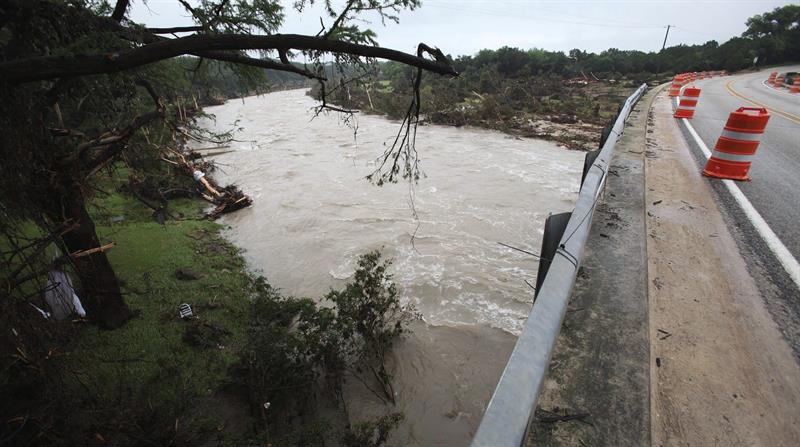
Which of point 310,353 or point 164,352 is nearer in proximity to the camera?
point 310,353

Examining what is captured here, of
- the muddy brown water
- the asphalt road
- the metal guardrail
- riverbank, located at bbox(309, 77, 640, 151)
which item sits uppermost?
the metal guardrail

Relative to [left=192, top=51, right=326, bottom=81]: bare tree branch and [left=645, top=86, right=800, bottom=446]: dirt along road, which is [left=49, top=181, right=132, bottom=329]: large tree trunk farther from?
[left=645, top=86, right=800, bottom=446]: dirt along road

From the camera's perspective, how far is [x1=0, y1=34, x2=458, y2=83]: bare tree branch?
2.34 metres

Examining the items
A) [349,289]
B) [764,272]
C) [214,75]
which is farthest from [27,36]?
[764,272]

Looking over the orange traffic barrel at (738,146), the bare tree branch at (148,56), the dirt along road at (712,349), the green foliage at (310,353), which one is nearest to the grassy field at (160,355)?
the green foliage at (310,353)

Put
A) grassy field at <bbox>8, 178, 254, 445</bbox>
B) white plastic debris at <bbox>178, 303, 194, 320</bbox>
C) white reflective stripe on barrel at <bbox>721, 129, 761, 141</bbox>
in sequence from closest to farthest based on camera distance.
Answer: grassy field at <bbox>8, 178, 254, 445</bbox> < white reflective stripe on barrel at <bbox>721, 129, 761, 141</bbox> < white plastic debris at <bbox>178, 303, 194, 320</bbox>

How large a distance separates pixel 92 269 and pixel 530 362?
5297 millimetres

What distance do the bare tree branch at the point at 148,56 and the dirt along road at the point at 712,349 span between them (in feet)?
7.37

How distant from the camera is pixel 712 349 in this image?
2088 millimetres

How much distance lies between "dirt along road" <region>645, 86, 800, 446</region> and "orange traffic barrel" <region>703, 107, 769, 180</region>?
2.26 m

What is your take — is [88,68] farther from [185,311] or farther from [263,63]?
[185,311]

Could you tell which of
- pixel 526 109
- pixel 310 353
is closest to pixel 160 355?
pixel 310 353

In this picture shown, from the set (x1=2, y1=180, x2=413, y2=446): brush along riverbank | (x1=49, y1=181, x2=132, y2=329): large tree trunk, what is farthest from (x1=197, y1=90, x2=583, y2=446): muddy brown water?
(x1=49, y1=181, x2=132, y2=329): large tree trunk

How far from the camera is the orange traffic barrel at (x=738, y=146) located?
16.9ft
